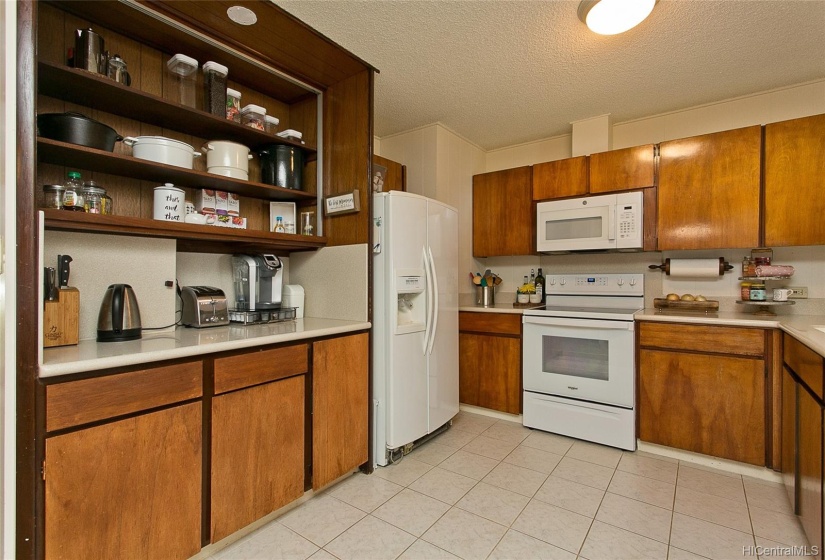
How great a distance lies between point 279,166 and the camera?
2238mm

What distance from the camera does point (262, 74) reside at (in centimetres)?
217

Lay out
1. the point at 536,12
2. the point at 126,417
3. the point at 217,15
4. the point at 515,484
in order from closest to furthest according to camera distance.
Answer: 1. the point at 126,417
2. the point at 217,15
3. the point at 536,12
4. the point at 515,484

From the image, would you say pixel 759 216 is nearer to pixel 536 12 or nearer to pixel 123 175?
pixel 536 12

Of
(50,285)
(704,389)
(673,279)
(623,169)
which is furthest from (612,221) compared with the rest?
(50,285)

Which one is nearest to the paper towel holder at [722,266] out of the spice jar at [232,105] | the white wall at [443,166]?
the white wall at [443,166]

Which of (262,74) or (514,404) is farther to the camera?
(514,404)

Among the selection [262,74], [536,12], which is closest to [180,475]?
[262,74]

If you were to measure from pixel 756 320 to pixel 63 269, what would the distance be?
3.42 metres

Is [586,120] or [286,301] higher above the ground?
[586,120]

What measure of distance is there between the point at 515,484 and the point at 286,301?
171cm

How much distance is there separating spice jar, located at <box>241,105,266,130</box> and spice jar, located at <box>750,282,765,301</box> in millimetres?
3271

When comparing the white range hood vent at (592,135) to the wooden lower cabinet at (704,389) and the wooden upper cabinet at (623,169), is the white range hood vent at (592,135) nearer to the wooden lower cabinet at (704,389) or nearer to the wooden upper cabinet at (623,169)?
the wooden upper cabinet at (623,169)

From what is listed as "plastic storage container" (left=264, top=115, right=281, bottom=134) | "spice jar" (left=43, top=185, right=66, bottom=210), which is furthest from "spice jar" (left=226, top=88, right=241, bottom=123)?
"spice jar" (left=43, top=185, right=66, bottom=210)

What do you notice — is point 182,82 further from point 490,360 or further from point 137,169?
point 490,360
